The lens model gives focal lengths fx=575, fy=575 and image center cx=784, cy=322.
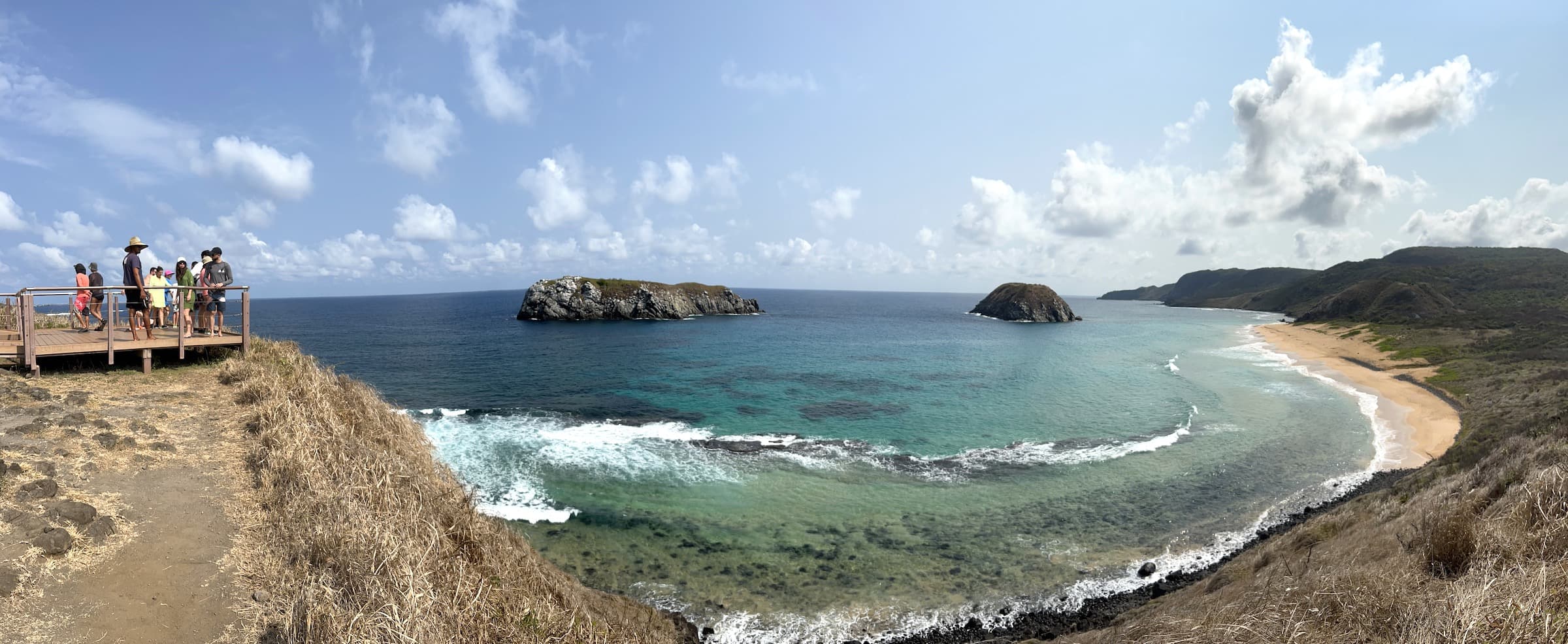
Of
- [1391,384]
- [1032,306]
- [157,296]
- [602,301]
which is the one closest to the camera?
[157,296]

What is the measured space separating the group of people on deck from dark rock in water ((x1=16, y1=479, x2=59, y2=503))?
26.0 ft

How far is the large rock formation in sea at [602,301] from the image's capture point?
93.5m

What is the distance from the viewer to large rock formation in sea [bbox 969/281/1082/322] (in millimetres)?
109812

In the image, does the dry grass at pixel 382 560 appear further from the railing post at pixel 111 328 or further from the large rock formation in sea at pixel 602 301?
the large rock formation in sea at pixel 602 301

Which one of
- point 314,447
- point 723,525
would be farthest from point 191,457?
point 723,525

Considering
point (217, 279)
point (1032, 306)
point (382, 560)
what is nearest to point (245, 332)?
point (217, 279)

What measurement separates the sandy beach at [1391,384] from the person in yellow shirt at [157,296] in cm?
4228

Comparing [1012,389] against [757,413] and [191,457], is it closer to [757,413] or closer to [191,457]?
[757,413]

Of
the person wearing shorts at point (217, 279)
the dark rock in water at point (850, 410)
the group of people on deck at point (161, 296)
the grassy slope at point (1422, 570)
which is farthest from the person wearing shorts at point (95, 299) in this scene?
the grassy slope at point (1422, 570)

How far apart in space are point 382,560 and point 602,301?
9377cm

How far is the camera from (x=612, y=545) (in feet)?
50.9

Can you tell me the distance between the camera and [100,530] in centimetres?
714

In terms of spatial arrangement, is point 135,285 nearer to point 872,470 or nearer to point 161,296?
point 161,296

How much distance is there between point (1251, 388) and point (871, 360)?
2712 cm
